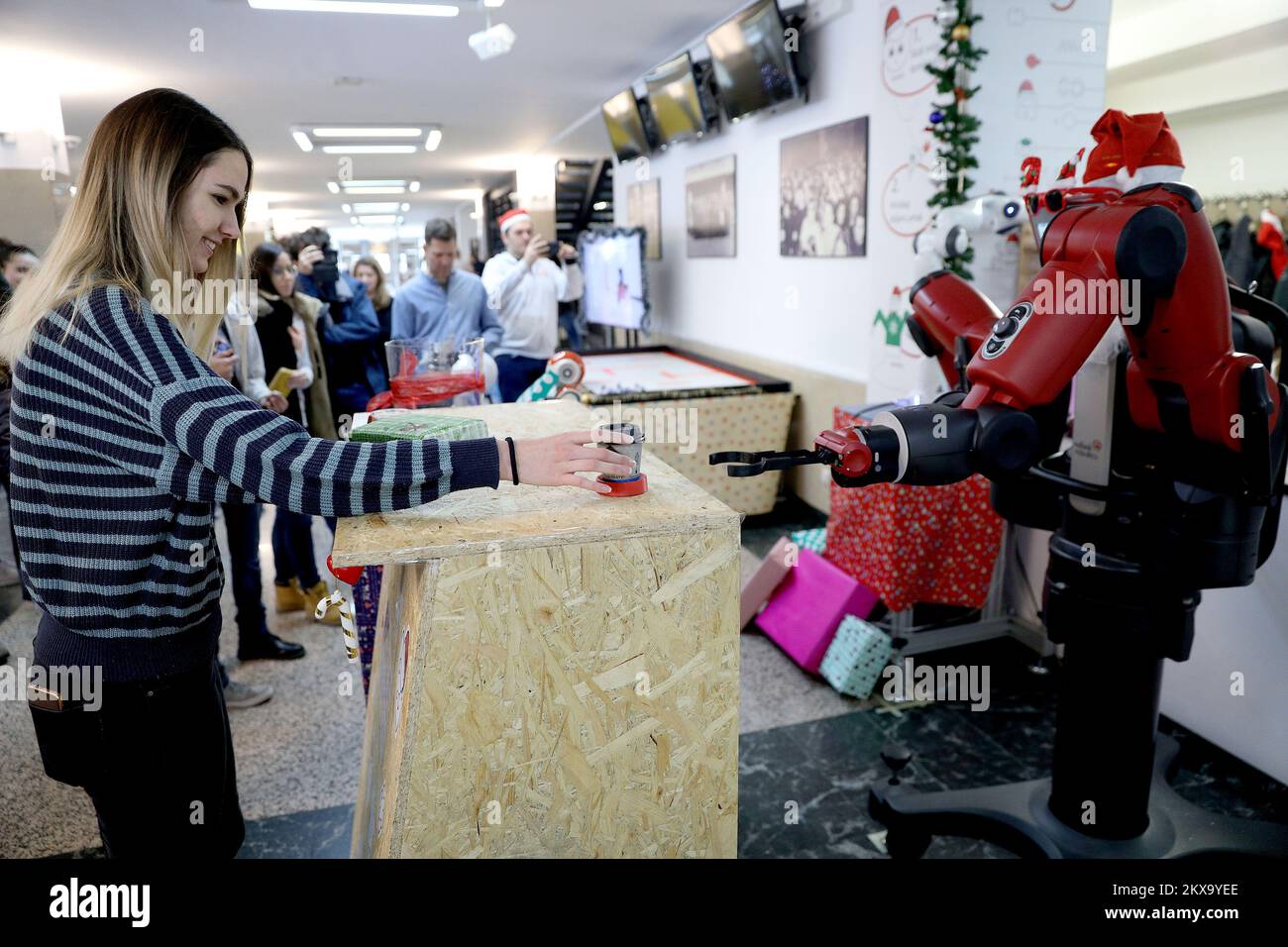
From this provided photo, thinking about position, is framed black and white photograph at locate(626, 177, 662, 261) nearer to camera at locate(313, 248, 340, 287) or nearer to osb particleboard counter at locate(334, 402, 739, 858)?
camera at locate(313, 248, 340, 287)

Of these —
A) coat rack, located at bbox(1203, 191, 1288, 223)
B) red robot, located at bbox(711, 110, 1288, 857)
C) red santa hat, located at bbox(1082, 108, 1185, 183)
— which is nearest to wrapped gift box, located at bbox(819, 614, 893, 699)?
red robot, located at bbox(711, 110, 1288, 857)

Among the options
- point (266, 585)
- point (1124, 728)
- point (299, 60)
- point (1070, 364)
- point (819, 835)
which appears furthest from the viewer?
point (299, 60)

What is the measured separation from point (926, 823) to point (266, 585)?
3206mm

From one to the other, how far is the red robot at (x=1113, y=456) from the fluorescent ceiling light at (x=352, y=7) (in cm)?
405

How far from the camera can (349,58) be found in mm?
6215

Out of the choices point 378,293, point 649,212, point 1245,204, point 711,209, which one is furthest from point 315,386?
point 1245,204

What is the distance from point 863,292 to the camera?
4.39 metres

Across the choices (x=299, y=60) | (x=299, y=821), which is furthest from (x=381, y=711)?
(x=299, y=60)

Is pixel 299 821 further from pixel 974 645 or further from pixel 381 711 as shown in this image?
pixel 974 645

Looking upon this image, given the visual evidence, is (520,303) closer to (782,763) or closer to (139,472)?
(782,763)

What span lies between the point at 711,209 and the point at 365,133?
488 centimetres

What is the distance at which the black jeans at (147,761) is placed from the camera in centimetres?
126

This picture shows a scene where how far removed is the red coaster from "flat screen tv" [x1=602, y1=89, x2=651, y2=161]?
6332 millimetres
